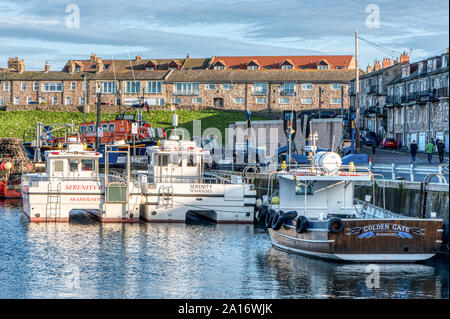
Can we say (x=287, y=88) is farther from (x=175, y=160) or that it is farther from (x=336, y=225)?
(x=336, y=225)

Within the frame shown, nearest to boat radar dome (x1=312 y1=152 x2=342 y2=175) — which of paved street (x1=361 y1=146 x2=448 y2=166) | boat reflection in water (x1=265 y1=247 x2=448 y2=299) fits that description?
boat reflection in water (x1=265 y1=247 x2=448 y2=299)

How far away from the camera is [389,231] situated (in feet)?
75.7

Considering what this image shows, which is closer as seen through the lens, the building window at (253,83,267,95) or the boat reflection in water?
the boat reflection in water

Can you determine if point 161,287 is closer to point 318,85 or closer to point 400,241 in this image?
point 400,241

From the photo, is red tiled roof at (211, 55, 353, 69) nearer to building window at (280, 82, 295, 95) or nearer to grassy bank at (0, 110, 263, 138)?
building window at (280, 82, 295, 95)

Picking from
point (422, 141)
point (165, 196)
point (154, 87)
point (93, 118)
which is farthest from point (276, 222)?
point (154, 87)

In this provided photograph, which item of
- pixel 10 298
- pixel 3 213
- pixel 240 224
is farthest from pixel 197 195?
pixel 10 298

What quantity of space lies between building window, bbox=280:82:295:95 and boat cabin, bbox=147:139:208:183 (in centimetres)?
5339

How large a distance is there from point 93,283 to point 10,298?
2697mm

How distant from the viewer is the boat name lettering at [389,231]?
23.0 meters

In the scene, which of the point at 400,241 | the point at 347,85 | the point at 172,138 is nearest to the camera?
the point at 400,241

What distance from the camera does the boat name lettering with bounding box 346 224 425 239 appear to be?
23031mm

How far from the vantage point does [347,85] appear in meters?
87.8

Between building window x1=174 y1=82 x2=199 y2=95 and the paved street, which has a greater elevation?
building window x1=174 y1=82 x2=199 y2=95
